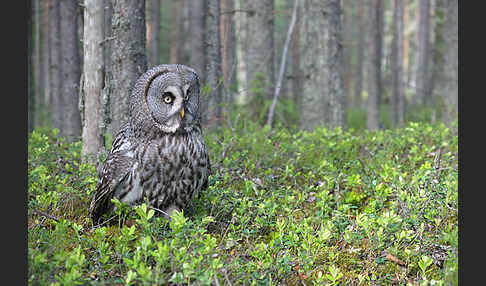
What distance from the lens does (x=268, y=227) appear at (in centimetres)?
482

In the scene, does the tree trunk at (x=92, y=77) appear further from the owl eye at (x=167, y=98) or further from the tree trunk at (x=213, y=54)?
the tree trunk at (x=213, y=54)

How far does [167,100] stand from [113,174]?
891 millimetres

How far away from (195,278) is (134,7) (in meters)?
4.67

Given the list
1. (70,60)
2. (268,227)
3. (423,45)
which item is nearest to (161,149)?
(268,227)

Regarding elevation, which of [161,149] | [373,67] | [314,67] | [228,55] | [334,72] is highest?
[228,55]

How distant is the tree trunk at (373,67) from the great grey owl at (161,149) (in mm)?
12410

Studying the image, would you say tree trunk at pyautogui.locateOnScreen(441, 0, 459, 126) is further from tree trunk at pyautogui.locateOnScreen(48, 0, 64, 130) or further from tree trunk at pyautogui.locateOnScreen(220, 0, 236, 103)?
tree trunk at pyautogui.locateOnScreen(48, 0, 64, 130)

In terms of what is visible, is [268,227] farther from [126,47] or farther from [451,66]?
[451,66]

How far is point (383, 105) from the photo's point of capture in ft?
95.6

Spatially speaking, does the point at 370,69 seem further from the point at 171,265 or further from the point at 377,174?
the point at 171,265

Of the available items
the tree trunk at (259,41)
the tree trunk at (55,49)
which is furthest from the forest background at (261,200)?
the tree trunk at (55,49)

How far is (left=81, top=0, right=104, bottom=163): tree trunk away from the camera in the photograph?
592 cm

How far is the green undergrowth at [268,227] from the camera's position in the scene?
135 inches

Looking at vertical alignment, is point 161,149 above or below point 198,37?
below
